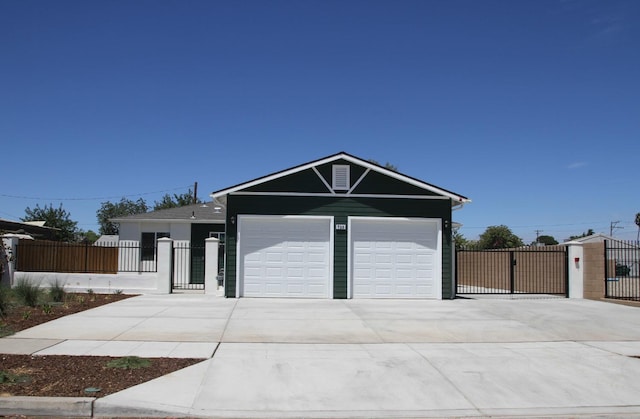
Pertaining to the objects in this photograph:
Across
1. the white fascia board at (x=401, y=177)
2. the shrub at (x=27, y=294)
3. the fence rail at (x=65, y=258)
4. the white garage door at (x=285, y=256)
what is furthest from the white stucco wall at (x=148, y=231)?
the shrub at (x=27, y=294)

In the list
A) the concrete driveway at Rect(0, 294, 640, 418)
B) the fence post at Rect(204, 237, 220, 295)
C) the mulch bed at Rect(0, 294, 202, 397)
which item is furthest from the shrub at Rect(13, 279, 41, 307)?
the mulch bed at Rect(0, 294, 202, 397)

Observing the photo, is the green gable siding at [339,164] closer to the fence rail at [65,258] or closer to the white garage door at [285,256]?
the white garage door at [285,256]

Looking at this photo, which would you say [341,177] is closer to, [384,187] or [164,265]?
[384,187]

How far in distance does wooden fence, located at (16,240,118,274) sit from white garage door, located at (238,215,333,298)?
580 cm

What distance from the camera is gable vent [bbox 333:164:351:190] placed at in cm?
1747

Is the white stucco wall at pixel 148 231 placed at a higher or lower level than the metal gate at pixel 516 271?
higher

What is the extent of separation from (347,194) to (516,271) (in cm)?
1230

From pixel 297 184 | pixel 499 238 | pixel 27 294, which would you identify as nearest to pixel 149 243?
pixel 297 184

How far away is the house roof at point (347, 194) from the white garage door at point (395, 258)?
107cm

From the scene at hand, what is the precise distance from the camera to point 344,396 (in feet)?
21.9

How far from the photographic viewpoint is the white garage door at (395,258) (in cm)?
1730

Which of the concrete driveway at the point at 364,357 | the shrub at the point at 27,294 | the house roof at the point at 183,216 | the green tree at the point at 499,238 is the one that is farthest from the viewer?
the green tree at the point at 499,238

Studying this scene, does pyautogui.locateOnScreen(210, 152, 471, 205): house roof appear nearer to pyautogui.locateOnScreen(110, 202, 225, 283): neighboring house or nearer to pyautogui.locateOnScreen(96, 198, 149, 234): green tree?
pyautogui.locateOnScreen(110, 202, 225, 283): neighboring house

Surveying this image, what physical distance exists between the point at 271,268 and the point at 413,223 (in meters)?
4.94
